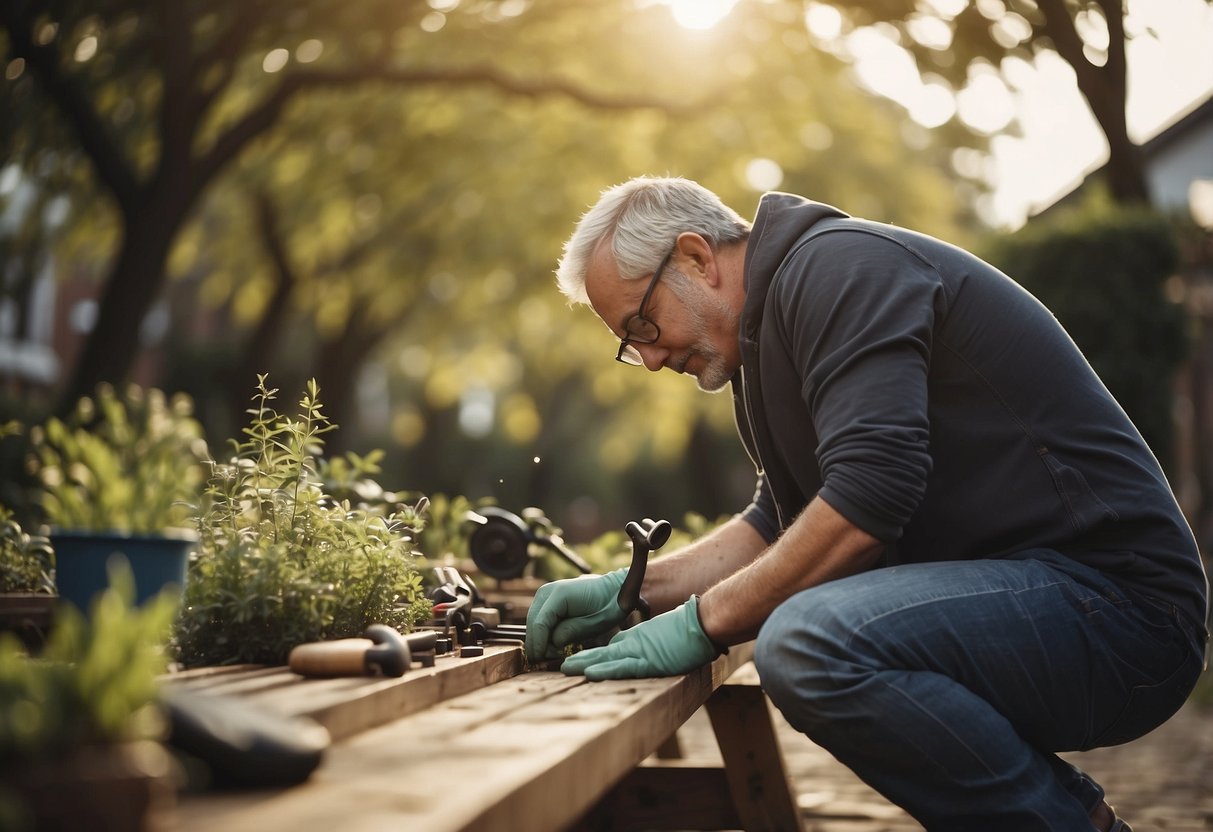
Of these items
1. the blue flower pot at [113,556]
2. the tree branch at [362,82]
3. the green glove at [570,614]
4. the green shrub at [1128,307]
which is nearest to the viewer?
the blue flower pot at [113,556]

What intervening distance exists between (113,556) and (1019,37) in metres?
5.45

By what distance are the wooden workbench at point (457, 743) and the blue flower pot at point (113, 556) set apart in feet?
1.23

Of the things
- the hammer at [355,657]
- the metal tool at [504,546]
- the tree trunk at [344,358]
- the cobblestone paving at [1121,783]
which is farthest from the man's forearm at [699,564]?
the tree trunk at [344,358]

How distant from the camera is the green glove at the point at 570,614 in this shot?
2.69 m

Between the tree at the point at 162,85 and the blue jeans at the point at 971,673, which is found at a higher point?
the tree at the point at 162,85

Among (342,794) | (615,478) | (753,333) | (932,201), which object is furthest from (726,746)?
(615,478)

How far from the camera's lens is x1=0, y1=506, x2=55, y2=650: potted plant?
107 inches

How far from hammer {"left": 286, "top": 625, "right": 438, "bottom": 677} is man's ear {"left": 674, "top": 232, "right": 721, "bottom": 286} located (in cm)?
141

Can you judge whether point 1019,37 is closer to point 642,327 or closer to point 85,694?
point 642,327

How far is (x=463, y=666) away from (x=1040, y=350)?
55.3 inches

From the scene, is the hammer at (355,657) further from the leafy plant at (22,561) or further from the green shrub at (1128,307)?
the green shrub at (1128,307)

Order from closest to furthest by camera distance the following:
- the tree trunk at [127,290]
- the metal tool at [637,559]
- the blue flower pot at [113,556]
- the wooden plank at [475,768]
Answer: the wooden plank at [475,768], the blue flower pot at [113,556], the metal tool at [637,559], the tree trunk at [127,290]

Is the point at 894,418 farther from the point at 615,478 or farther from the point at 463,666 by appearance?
the point at 615,478

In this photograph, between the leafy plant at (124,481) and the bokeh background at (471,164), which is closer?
the leafy plant at (124,481)
